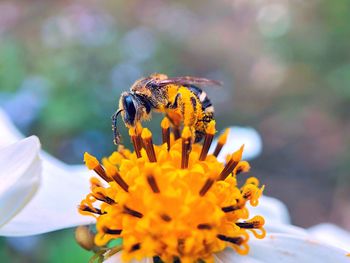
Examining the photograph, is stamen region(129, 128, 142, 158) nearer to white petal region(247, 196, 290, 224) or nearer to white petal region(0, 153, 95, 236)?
white petal region(0, 153, 95, 236)

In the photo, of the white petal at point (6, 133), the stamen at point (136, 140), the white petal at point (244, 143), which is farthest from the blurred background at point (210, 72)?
the stamen at point (136, 140)

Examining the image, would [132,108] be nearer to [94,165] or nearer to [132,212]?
[94,165]

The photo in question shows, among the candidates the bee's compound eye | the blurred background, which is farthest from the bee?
the blurred background

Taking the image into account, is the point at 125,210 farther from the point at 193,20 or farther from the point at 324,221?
the point at 193,20

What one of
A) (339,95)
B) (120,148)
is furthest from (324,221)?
(120,148)

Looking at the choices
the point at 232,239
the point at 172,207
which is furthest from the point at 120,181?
the point at 232,239

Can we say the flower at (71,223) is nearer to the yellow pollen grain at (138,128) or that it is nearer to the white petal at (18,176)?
the white petal at (18,176)
